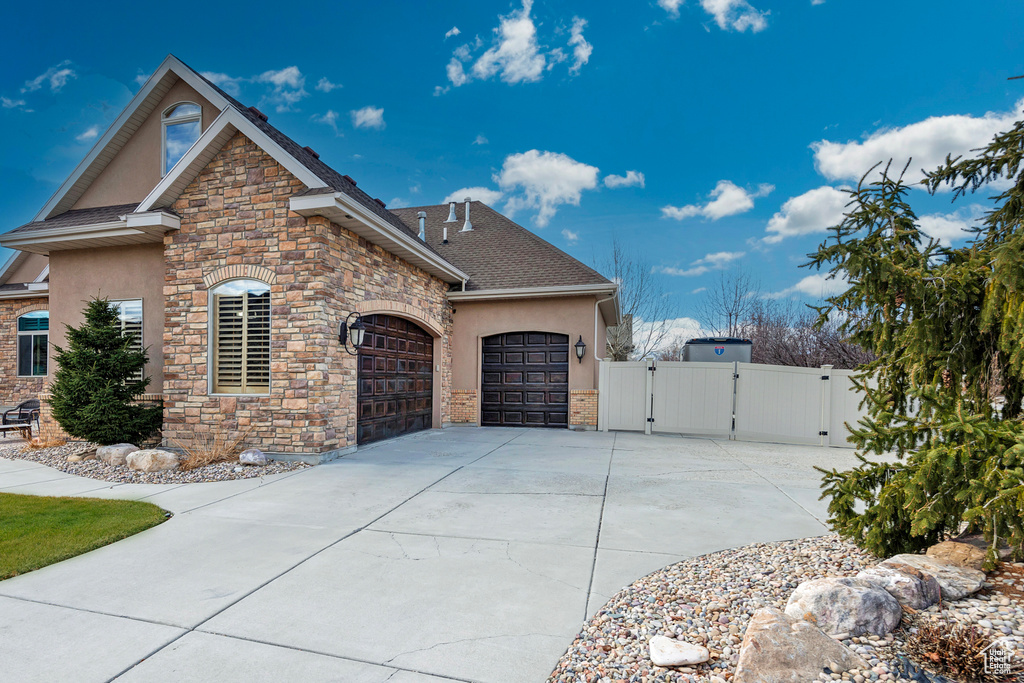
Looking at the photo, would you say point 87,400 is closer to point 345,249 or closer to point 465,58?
point 345,249

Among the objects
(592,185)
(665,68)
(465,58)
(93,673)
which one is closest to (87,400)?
(93,673)

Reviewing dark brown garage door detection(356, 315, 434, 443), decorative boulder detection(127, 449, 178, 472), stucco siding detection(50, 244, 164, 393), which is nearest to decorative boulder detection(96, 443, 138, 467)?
decorative boulder detection(127, 449, 178, 472)

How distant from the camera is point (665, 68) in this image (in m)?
13.2

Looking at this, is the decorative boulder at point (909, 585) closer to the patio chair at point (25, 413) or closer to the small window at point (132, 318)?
the small window at point (132, 318)

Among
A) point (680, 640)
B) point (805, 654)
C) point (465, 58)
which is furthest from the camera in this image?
point (465, 58)

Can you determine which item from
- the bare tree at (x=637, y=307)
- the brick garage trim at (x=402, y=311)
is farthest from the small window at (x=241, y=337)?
the bare tree at (x=637, y=307)

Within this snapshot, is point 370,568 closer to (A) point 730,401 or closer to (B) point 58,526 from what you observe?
(B) point 58,526

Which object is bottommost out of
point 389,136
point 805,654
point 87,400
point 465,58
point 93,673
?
point 93,673

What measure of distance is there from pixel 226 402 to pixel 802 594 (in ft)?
27.0

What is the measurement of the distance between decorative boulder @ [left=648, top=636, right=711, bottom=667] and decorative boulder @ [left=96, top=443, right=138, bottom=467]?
8113mm

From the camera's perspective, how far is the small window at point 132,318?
9031 millimetres

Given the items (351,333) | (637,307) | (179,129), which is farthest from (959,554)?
(637,307)

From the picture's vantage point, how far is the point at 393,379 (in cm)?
1014

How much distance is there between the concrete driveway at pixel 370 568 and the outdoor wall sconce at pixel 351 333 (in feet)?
7.20
